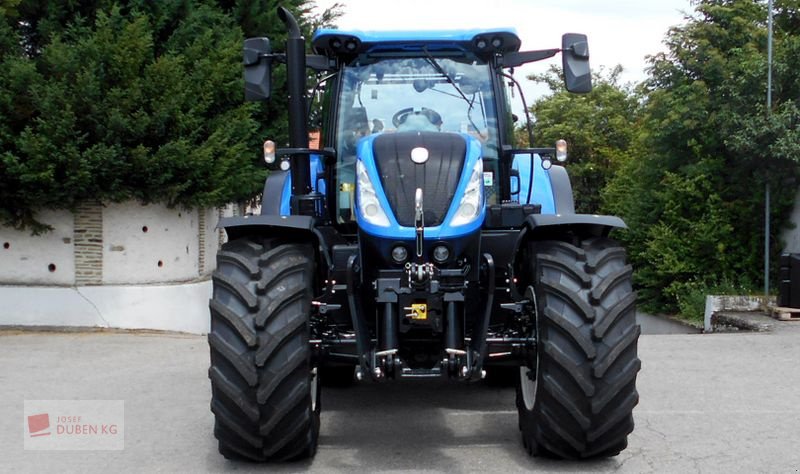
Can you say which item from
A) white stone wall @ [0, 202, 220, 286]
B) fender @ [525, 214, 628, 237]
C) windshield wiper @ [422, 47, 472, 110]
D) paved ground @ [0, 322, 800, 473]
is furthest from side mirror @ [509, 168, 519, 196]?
white stone wall @ [0, 202, 220, 286]

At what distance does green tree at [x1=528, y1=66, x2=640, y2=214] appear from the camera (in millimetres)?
31562

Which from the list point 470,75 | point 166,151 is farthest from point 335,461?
point 166,151

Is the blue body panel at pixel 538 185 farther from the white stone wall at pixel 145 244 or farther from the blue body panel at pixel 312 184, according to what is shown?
the white stone wall at pixel 145 244

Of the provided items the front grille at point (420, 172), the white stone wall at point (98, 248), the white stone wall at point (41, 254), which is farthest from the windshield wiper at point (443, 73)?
the white stone wall at point (41, 254)

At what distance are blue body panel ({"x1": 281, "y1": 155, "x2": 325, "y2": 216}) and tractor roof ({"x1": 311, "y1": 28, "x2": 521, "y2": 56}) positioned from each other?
821mm

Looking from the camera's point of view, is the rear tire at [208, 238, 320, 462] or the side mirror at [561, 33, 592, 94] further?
the side mirror at [561, 33, 592, 94]

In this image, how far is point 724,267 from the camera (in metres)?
17.4

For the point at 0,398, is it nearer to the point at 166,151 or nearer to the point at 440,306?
the point at 440,306

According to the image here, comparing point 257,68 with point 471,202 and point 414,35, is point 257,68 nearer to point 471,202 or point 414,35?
point 414,35

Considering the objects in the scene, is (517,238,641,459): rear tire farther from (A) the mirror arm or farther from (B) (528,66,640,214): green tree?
(B) (528,66,640,214): green tree

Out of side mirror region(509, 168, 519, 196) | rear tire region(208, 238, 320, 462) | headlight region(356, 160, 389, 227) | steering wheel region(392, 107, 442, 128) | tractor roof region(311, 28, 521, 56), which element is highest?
tractor roof region(311, 28, 521, 56)

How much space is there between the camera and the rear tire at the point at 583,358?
14.9 ft

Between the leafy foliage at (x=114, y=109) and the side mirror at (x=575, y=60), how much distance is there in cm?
783

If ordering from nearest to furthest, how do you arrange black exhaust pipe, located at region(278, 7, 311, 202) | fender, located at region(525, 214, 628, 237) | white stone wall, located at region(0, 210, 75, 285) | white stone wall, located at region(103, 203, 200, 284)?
fender, located at region(525, 214, 628, 237)
black exhaust pipe, located at region(278, 7, 311, 202)
white stone wall, located at region(0, 210, 75, 285)
white stone wall, located at region(103, 203, 200, 284)
